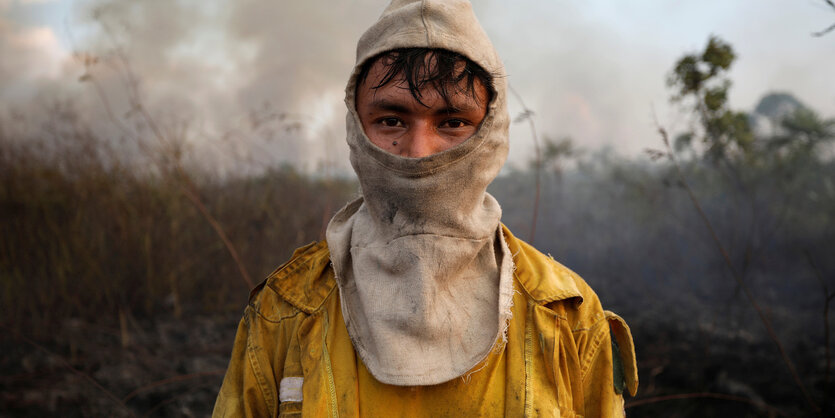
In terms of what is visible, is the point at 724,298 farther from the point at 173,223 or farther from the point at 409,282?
the point at 173,223

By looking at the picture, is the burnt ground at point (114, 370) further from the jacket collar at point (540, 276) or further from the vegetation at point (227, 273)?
the jacket collar at point (540, 276)

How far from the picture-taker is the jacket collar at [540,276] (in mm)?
1262

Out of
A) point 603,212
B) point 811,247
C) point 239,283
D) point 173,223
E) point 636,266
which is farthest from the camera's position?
point 603,212

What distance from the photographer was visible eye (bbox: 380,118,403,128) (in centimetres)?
131

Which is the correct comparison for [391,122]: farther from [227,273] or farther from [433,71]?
[227,273]

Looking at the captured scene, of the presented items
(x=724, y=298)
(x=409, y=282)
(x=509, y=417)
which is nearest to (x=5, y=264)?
(x=409, y=282)

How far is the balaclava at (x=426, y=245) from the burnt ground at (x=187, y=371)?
2.35m

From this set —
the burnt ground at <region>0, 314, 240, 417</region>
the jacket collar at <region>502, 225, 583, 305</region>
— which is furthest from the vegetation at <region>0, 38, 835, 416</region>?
the jacket collar at <region>502, 225, 583, 305</region>

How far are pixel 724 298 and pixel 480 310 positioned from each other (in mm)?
6241

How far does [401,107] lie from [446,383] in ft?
2.52

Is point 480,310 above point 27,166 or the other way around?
the other way around

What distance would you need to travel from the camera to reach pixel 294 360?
1.25 m

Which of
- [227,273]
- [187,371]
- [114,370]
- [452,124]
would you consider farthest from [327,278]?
[227,273]

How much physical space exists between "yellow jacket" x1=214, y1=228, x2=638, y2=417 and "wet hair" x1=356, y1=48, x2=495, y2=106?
21.3 inches
